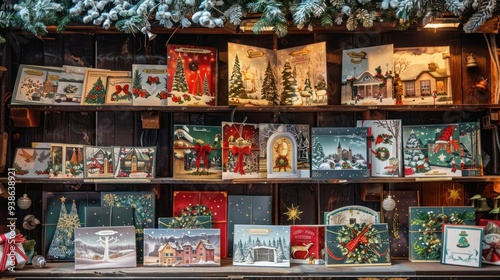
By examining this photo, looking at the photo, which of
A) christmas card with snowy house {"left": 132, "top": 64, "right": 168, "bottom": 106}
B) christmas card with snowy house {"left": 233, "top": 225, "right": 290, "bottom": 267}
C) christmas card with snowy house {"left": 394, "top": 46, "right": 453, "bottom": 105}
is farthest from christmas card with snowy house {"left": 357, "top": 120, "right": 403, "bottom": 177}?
christmas card with snowy house {"left": 132, "top": 64, "right": 168, "bottom": 106}

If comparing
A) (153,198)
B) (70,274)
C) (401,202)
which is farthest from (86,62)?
(401,202)

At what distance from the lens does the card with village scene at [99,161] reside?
3.38m

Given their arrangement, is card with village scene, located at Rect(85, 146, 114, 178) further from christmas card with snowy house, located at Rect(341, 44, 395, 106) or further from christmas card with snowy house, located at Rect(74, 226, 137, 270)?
christmas card with snowy house, located at Rect(341, 44, 395, 106)

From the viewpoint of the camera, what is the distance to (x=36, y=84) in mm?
3404

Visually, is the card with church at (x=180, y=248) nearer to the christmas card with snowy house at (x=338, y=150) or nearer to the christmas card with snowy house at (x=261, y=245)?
the christmas card with snowy house at (x=261, y=245)

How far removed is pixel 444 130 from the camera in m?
3.46

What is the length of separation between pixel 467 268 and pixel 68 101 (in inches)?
98.4

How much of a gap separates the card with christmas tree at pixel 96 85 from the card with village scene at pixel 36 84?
18cm

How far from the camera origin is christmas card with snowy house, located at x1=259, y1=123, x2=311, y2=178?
3.43 metres

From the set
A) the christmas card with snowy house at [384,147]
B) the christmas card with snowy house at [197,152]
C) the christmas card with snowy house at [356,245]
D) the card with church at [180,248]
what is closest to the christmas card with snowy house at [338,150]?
the christmas card with snowy house at [384,147]

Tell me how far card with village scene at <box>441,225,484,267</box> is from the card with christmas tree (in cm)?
213

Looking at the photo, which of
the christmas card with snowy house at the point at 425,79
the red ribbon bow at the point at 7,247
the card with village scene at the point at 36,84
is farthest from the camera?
the christmas card with snowy house at the point at 425,79

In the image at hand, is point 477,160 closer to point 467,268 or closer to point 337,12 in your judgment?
point 467,268

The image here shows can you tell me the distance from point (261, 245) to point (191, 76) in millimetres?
1080
